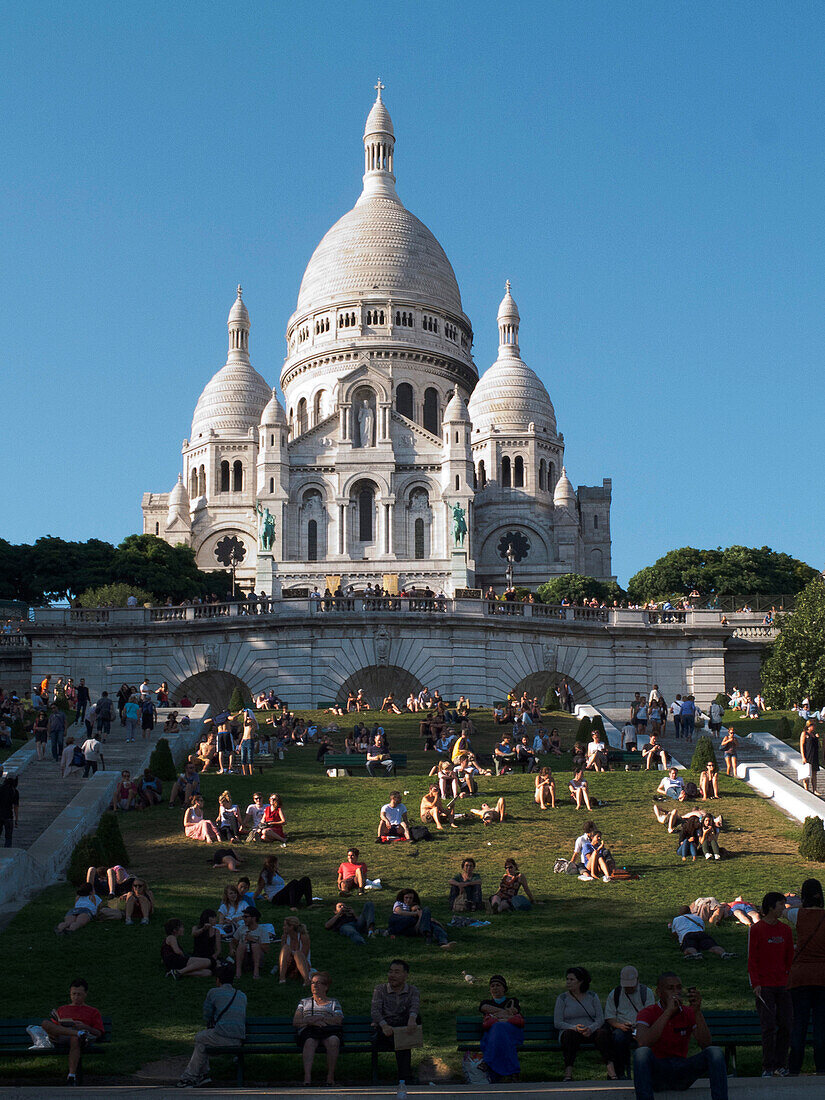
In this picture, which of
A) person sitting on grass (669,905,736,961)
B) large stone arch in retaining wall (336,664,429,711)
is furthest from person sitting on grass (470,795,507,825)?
large stone arch in retaining wall (336,664,429,711)

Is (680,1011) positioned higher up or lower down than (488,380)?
lower down

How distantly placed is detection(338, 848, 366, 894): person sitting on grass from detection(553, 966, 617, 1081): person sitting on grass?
641cm

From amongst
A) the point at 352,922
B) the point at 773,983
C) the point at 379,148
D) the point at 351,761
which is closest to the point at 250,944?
the point at 352,922

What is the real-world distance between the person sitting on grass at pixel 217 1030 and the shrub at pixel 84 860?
22.8ft

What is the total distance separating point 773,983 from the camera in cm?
1296

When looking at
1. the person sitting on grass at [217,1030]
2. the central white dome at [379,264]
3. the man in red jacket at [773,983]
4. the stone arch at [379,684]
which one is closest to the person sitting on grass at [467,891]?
the person sitting on grass at [217,1030]

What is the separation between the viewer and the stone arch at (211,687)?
44.0m

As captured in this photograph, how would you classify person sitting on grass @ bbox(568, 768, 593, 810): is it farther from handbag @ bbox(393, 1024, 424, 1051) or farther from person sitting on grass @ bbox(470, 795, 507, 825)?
handbag @ bbox(393, 1024, 424, 1051)

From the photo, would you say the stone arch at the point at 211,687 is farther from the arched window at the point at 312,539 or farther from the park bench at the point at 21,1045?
the arched window at the point at 312,539

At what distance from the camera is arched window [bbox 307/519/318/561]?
90438mm

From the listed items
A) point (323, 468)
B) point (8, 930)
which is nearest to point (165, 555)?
point (323, 468)

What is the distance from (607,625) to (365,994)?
29632 millimetres

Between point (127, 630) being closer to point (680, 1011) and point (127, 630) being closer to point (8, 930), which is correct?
point (8, 930)

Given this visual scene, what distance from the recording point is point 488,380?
104312 mm
